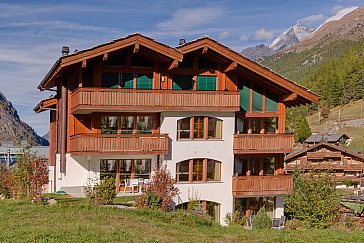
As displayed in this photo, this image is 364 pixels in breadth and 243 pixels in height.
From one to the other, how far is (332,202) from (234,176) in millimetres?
5608

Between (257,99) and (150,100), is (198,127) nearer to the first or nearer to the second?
(150,100)

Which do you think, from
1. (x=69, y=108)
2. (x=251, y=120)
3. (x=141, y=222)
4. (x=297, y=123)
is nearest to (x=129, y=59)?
(x=69, y=108)

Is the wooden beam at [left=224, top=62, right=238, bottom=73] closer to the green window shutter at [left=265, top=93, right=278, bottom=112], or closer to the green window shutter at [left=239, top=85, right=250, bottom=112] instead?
the green window shutter at [left=239, top=85, right=250, bottom=112]

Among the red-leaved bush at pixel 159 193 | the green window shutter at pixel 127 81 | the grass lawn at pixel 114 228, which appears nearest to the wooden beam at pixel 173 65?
the green window shutter at pixel 127 81

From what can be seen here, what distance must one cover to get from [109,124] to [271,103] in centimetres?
865

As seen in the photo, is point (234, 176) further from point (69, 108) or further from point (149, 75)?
point (69, 108)

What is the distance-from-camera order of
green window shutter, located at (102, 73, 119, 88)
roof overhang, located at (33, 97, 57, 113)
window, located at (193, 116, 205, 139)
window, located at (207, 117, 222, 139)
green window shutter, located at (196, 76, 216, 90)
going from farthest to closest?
roof overhang, located at (33, 97, 57, 113) → green window shutter, located at (196, 76, 216, 90) → window, located at (207, 117, 222, 139) → window, located at (193, 116, 205, 139) → green window shutter, located at (102, 73, 119, 88)

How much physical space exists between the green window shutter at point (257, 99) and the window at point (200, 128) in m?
2.41

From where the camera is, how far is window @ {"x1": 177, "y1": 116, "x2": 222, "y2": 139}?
85.4 ft

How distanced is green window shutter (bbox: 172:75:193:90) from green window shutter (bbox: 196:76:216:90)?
1.39ft

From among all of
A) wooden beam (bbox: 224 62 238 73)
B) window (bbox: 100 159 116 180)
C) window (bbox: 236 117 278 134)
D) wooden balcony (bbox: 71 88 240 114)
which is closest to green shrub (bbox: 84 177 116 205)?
wooden balcony (bbox: 71 88 240 114)

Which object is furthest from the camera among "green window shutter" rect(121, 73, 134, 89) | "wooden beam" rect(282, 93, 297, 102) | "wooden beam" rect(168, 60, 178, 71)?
"wooden beam" rect(282, 93, 297, 102)

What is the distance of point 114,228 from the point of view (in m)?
15.0

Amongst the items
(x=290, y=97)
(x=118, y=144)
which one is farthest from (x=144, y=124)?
(x=290, y=97)
